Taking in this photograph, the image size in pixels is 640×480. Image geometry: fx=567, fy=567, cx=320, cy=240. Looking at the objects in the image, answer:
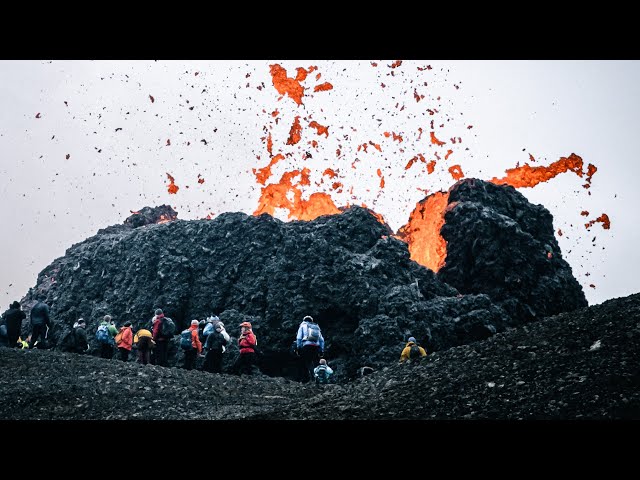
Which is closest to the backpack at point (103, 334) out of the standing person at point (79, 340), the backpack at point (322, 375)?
the standing person at point (79, 340)

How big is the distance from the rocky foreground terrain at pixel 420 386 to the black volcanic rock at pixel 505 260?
22.2m

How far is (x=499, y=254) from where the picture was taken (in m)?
37.5

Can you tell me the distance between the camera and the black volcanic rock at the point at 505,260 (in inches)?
1439

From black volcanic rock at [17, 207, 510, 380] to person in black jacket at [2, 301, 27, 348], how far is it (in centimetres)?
1061

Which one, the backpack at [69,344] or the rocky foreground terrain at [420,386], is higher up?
the backpack at [69,344]

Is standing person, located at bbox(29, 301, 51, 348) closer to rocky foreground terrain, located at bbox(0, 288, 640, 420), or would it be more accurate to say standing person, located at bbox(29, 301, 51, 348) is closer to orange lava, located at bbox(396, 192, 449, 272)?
rocky foreground terrain, located at bbox(0, 288, 640, 420)

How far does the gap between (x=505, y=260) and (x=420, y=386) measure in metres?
27.6

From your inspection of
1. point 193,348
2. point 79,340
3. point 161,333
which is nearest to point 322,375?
point 193,348

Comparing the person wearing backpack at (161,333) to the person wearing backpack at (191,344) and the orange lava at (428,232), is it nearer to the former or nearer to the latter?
the person wearing backpack at (191,344)

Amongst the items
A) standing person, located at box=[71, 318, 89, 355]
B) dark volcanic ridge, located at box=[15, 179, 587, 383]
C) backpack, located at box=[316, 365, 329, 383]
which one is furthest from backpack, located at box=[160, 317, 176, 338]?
dark volcanic ridge, located at box=[15, 179, 587, 383]

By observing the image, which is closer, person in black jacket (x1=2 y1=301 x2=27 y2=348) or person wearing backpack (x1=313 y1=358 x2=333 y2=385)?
person wearing backpack (x1=313 y1=358 x2=333 y2=385)

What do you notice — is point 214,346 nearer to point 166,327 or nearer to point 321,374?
point 166,327

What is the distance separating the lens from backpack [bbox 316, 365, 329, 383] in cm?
1942

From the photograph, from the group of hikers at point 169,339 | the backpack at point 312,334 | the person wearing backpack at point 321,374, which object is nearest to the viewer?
the backpack at point 312,334
